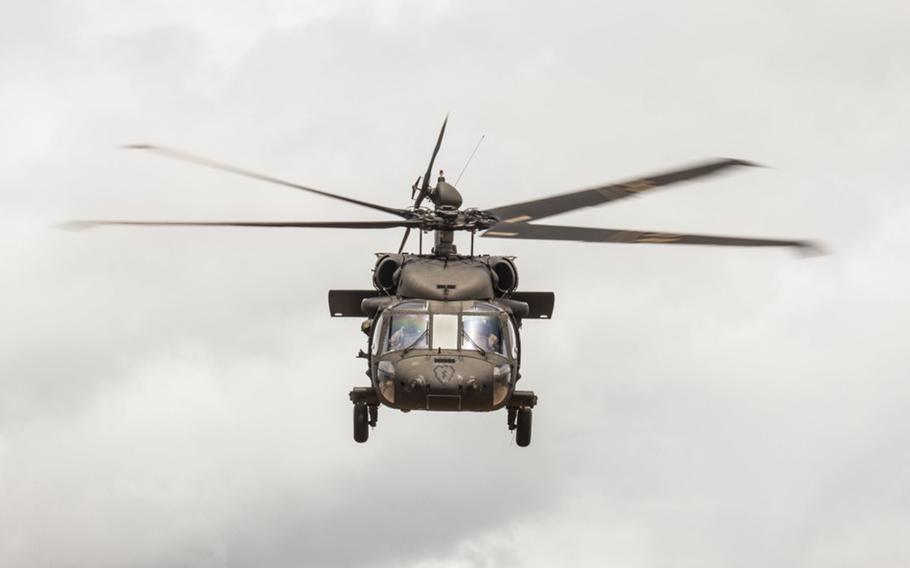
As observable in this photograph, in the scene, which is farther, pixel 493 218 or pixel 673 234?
pixel 493 218

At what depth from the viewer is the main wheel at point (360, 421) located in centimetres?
3225

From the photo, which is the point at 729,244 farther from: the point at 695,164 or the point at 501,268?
the point at 501,268

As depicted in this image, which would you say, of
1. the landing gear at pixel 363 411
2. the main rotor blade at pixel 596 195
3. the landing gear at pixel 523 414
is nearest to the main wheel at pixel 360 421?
the landing gear at pixel 363 411

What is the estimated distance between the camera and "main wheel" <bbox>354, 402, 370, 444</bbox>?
106 feet

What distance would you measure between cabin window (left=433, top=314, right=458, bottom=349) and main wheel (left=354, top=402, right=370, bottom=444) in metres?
3.18

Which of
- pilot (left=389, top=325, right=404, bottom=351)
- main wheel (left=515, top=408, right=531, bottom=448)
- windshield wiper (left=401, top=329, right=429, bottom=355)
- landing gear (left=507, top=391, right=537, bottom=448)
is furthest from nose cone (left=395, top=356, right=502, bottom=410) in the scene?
main wheel (left=515, top=408, right=531, bottom=448)

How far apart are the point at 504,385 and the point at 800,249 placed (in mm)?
7193

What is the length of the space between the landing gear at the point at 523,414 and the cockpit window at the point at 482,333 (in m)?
2.09

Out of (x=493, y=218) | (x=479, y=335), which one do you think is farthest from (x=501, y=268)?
(x=479, y=335)

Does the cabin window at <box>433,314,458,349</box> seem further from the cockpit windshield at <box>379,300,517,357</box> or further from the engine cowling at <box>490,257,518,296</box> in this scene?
the engine cowling at <box>490,257,518,296</box>

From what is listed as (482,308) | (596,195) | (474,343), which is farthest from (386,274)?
(596,195)

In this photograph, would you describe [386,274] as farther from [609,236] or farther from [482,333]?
[609,236]

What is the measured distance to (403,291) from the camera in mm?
32094

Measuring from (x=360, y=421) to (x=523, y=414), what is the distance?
12.3 ft
